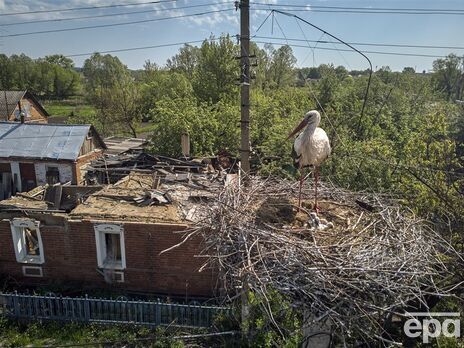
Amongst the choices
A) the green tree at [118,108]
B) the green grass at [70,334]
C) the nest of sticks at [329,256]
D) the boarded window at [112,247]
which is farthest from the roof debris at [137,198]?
the green tree at [118,108]

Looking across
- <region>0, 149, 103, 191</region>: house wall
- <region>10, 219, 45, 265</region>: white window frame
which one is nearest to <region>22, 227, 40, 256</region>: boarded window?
<region>10, 219, 45, 265</region>: white window frame

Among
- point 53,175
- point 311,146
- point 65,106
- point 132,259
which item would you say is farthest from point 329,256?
point 65,106

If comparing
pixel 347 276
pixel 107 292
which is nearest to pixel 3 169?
pixel 107 292

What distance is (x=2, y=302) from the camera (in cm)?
999

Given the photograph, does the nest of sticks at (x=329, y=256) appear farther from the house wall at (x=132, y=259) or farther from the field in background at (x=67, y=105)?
the field in background at (x=67, y=105)

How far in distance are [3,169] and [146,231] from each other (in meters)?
12.2

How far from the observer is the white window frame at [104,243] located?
32.8ft

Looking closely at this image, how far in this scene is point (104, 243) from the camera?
34.4ft

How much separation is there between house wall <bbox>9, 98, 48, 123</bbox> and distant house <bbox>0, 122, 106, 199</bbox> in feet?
46.9

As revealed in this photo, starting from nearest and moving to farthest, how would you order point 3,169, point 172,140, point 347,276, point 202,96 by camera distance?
point 347,276, point 3,169, point 172,140, point 202,96

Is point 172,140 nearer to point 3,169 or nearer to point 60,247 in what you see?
point 3,169

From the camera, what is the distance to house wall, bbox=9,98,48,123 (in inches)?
1229

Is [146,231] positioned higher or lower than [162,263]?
higher

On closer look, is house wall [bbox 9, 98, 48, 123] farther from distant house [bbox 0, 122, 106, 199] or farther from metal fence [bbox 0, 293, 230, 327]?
metal fence [bbox 0, 293, 230, 327]
